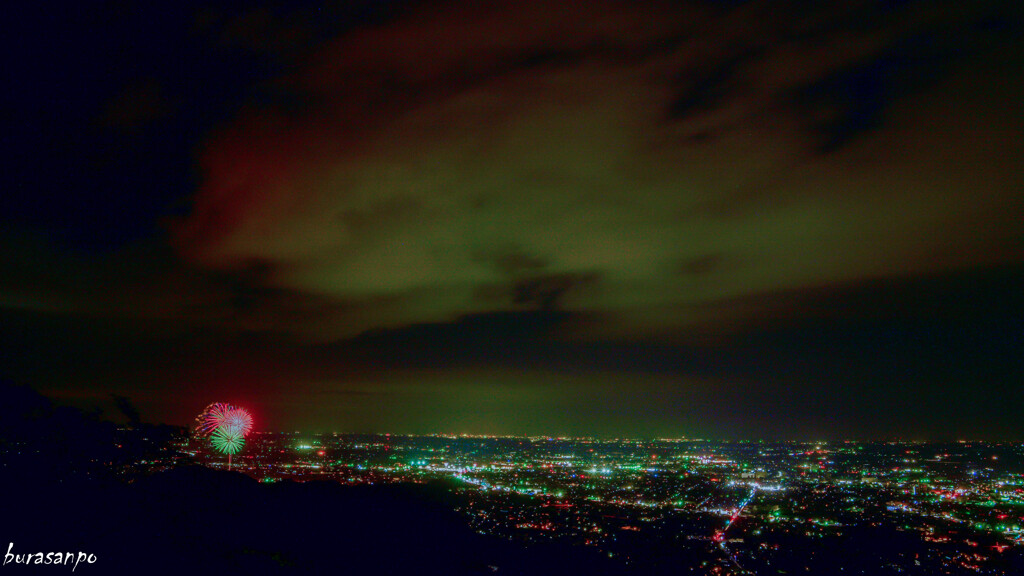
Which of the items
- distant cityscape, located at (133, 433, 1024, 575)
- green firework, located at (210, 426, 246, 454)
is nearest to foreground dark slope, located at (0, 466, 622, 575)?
distant cityscape, located at (133, 433, 1024, 575)

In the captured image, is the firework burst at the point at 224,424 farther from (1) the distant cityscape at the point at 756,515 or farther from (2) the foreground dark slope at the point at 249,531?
(2) the foreground dark slope at the point at 249,531

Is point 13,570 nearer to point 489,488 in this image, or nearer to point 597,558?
point 597,558

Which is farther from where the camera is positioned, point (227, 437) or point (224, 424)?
point (227, 437)

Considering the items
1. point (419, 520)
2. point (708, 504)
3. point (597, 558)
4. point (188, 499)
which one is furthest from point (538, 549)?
point (708, 504)

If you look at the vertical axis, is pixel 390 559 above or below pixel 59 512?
below

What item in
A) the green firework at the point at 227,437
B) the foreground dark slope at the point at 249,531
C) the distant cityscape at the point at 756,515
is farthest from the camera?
the green firework at the point at 227,437

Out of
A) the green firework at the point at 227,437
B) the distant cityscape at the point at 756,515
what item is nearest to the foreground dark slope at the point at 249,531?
the distant cityscape at the point at 756,515

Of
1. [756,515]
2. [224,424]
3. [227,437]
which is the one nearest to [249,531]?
[224,424]

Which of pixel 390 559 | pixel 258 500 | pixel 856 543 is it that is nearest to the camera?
pixel 390 559

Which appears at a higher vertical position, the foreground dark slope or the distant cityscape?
the foreground dark slope

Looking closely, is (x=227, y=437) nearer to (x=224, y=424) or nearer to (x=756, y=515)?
(x=224, y=424)

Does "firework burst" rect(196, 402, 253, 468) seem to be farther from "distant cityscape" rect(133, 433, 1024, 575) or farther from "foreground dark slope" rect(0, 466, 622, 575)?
"foreground dark slope" rect(0, 466, 622, 575)
